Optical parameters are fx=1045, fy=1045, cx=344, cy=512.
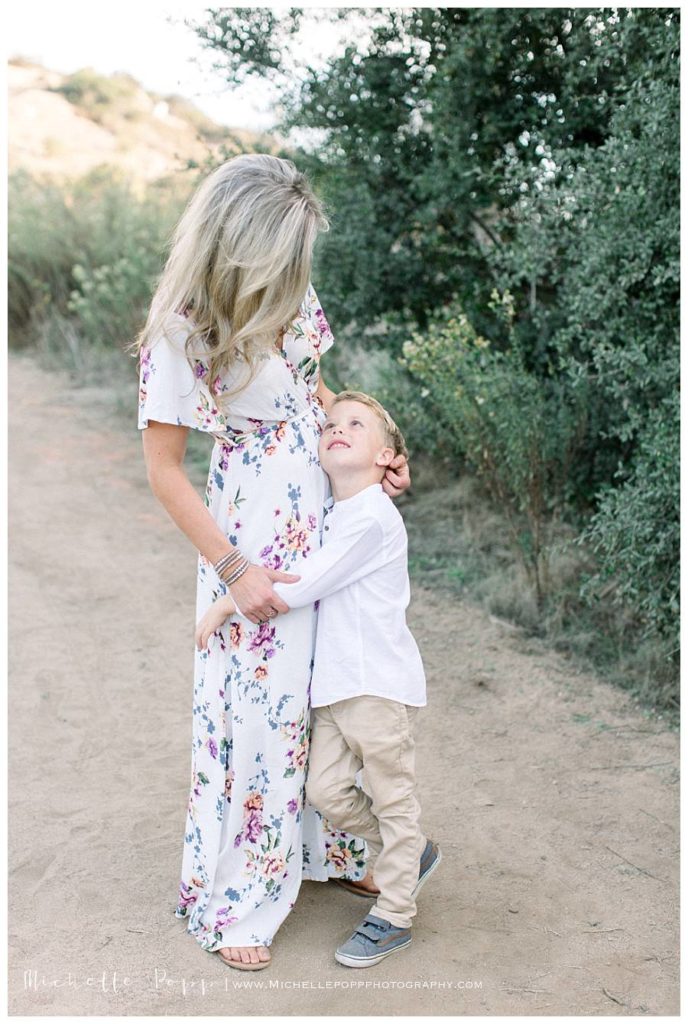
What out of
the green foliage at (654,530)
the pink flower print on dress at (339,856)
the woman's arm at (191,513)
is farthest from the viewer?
the green foliage at (654,530)

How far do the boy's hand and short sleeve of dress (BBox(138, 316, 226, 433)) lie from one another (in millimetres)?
441

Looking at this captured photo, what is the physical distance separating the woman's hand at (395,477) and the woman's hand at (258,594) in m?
0.35

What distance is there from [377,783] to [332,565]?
56 centimetres

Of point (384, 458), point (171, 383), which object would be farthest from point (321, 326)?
point (171, 383)

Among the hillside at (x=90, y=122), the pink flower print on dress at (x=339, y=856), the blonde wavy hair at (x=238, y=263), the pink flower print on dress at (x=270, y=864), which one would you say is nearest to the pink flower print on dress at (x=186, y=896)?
the pink flower print on dress at (x=270, y=864)

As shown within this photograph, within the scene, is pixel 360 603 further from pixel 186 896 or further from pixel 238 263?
pixel 186 896

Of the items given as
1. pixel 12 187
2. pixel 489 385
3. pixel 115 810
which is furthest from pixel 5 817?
pixel 12 187

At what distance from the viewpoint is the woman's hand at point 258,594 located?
243cm

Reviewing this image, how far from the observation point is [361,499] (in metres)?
2.55

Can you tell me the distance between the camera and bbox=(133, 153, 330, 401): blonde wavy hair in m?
2.28

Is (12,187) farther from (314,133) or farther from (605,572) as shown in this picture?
(605,572)

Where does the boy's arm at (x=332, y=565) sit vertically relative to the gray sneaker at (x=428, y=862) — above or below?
above

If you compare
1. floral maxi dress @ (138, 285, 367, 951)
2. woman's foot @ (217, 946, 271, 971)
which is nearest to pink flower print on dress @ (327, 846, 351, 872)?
floral maxi dress @ (138, 285, 367, 951)

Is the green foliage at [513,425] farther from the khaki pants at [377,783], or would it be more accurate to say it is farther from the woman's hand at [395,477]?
the khaki pants at [377,783]
